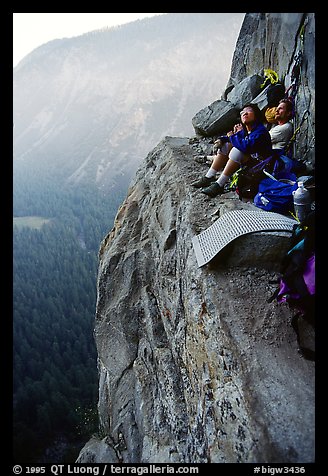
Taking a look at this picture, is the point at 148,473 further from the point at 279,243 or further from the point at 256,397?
the point at 279,243

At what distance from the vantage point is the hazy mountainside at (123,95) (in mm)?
141625

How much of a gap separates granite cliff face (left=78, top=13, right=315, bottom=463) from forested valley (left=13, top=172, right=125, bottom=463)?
2638 centimetres

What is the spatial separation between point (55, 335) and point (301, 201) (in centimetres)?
4830

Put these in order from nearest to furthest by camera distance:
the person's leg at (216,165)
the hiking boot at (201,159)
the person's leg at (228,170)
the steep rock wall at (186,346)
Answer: the steep rock wall at (186,346)
the person's leg at (228,170)
the person's leg at (216,165)
the hiking boot at (201,159)

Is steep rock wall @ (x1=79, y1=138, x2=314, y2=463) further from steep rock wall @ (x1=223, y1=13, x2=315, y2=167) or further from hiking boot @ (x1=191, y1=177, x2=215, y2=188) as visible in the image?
steep rock wall @ (x1=223, y1=13, x2=315, y2=167)

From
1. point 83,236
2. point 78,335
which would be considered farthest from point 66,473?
point 83,236

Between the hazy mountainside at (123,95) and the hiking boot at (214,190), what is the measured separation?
122503 millimetres

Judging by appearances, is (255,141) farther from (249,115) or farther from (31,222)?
(31,222)

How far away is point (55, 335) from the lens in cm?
4709

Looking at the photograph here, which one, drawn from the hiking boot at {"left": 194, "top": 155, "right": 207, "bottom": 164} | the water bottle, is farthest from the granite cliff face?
the water bottle

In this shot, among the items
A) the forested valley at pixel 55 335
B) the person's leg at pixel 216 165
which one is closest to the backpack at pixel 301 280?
the person's leg at pixel 216 165

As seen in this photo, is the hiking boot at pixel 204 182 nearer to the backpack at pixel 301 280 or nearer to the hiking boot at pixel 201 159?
the hiking boot at pixel 201 159

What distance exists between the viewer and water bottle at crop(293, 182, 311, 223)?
16.3 ft
